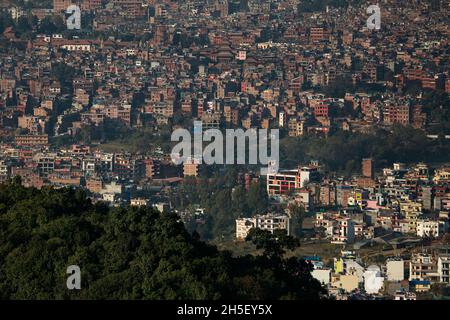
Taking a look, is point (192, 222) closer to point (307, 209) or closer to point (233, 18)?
A: point (307, 209)

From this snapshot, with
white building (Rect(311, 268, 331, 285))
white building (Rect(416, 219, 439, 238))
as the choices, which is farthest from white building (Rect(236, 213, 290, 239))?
white building (Rect(311, 268, 331, 285))

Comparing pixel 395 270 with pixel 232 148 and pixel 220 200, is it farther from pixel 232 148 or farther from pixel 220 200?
pixel 232 148

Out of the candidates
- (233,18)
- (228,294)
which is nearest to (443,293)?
(228,294)

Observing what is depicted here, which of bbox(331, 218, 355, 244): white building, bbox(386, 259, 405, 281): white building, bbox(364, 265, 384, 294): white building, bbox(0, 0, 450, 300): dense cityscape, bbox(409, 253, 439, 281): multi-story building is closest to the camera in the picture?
bbox(0, 0, 450, 300): dense cityscape

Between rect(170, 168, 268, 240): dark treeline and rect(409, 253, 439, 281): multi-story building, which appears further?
rect(170, 168, 268, 240): dark treeline

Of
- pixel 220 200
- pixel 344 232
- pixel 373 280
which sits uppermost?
pixel 373 280

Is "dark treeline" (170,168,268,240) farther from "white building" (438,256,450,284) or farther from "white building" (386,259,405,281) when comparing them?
"white building" (438,256,450,284)

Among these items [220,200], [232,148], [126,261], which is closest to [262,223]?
[220,200]
